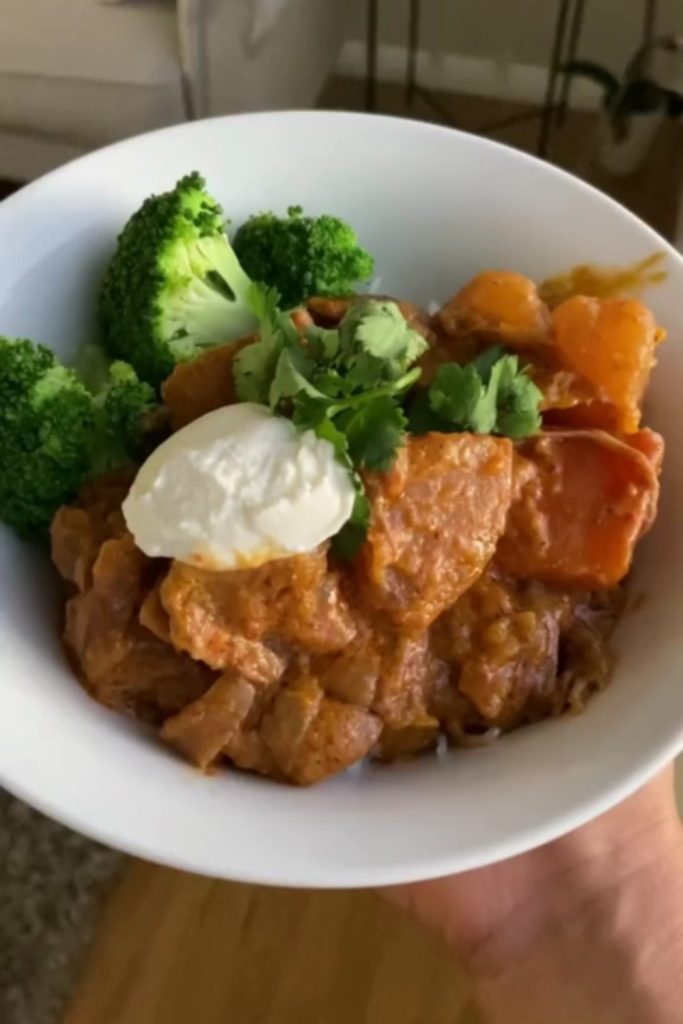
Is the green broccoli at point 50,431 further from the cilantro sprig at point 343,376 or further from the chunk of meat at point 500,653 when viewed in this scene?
the chunk of meat at point 500,653

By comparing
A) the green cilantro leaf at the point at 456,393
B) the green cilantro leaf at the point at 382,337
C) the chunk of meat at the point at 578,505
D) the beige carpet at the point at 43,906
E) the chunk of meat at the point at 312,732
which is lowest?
the beige carpet at the point at 43,906

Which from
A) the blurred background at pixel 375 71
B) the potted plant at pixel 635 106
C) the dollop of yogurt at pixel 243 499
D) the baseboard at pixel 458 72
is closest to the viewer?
the dollop of yogurt at pixel 243 499

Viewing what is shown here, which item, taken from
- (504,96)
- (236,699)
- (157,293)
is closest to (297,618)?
(236,699)

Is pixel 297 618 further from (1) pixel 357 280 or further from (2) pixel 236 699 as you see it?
(1) pixel 357 280

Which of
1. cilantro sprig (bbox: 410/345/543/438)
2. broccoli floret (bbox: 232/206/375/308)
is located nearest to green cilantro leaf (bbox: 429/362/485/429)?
cilantro sprig (bbox: 410/345/543/438)

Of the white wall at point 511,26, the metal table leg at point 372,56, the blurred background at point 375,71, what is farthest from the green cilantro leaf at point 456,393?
the white wall at point 511,26

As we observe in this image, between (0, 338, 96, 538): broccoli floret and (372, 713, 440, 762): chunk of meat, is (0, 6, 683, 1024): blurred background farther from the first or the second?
(0, 338, 96, 538): broccoli floret
